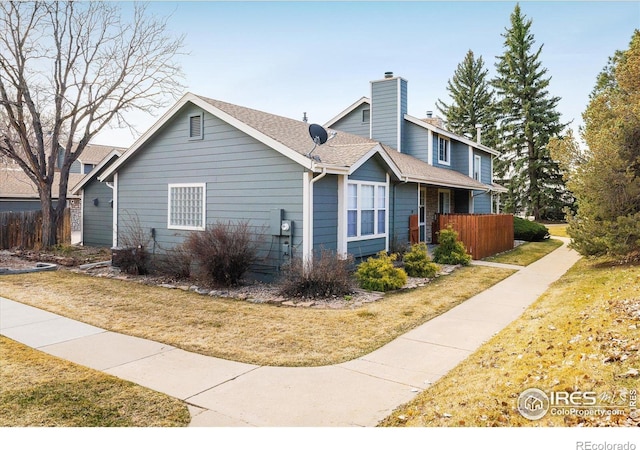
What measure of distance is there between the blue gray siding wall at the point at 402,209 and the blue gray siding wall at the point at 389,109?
16.4 feet

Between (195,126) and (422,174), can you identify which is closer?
(195,126)

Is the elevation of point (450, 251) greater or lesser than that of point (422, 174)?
lesser

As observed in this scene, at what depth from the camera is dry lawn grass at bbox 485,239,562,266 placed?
14709mm

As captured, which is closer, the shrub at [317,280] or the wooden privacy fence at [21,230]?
the shrub at [317,280]

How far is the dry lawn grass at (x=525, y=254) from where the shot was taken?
1471cm

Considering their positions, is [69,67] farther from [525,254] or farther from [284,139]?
[525,254]

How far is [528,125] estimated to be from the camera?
121ft

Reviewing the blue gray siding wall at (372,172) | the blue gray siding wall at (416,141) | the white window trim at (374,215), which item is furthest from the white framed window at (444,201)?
the blue gray siding wall at (372,172)

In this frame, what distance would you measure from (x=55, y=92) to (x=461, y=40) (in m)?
16.0

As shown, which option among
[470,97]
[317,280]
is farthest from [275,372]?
[470,97]

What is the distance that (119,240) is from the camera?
13.9 metres

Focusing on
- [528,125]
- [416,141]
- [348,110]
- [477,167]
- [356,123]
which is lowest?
[477,167]

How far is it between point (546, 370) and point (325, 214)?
6677mm

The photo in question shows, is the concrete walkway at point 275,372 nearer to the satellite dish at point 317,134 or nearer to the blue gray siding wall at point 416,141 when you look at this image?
the satellite dish at point 317,134
